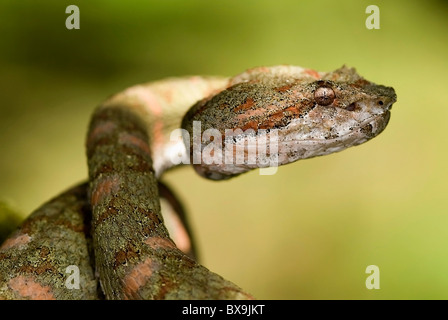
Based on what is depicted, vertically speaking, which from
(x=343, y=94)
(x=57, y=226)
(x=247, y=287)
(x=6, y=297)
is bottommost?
(x=247, y=287)

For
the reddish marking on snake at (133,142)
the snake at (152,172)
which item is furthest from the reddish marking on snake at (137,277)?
the reddish marking on snake at (133,142)

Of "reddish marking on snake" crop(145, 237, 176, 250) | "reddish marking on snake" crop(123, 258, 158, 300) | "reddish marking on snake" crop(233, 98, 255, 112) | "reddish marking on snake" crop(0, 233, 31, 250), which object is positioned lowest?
"reddish marking on snake" crop(123, 258, 158, 300)

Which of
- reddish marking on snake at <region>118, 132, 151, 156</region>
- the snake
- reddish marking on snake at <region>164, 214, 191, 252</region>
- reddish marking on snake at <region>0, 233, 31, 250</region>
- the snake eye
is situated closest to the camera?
the snake

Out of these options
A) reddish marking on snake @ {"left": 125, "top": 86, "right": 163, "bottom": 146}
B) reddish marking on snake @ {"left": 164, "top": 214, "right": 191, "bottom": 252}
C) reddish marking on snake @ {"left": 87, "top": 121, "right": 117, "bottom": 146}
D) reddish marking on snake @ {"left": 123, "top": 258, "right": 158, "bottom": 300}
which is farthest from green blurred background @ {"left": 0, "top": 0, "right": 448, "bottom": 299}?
reddish marking on snake @ {"left": 123, "top": 258, "right": 158, "bottom": 300}

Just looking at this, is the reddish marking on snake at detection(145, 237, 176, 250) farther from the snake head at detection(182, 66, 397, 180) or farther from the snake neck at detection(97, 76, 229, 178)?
the snake neck at detection(97, 76, 229, 178)

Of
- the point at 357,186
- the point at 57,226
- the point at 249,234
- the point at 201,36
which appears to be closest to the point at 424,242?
the point at 357,186
